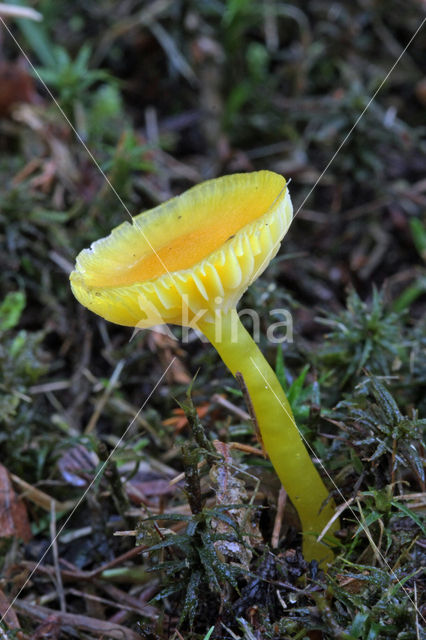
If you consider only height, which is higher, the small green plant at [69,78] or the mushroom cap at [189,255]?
the small green plant at [69,78]

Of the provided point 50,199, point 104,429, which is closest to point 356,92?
point 50,199

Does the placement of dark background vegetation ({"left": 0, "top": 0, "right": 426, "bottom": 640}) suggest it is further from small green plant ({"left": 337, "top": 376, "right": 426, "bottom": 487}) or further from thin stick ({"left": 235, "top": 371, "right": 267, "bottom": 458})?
thin stick ({"left": 235, "top": 371, "right": 267, "bottom": 458})

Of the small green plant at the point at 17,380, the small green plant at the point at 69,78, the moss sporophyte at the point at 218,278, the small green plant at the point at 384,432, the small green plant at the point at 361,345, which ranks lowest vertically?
the small green plant at the point at 361,345

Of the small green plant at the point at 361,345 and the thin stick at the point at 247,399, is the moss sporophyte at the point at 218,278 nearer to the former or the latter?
the thin stick at the point at 247,399

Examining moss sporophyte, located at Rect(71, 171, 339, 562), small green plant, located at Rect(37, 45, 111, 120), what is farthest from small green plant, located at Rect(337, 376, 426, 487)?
small green plant, located at Rect(37, 45, 111, 120)

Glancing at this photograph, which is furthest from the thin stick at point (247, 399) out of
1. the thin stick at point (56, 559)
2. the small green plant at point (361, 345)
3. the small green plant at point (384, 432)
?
the thin stick at point (56, 559)

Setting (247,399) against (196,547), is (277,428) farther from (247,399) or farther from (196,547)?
(196,547)

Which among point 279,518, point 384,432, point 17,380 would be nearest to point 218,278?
point 384,432
